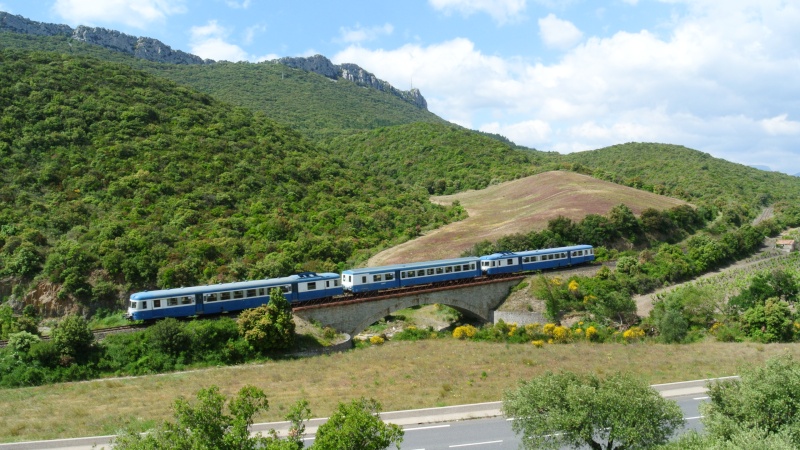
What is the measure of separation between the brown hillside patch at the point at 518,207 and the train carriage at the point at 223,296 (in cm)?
1718

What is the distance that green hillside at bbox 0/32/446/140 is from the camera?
116938mm

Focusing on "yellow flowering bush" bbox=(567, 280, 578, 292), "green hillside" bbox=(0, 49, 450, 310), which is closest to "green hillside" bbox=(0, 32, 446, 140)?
"green hillside" bbox=(0, 49, 450, 310)

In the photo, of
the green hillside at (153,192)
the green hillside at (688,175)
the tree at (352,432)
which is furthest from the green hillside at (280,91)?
the tree at (352,432)

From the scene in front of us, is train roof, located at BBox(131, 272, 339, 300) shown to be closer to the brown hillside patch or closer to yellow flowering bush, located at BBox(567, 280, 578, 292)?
the brown hillside patch

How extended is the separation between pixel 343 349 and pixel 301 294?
474 centimetres

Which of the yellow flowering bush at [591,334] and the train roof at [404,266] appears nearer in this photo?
the yellow flowering bush at [591,334]

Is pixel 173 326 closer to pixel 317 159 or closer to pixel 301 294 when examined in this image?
pixel 301 294

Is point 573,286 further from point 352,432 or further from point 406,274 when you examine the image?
point 352,432

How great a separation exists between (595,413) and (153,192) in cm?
4858

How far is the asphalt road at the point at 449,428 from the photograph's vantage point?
1788 centimetres

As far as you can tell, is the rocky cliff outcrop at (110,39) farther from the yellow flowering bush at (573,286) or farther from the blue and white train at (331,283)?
the yellow flowering bush at (573,286)

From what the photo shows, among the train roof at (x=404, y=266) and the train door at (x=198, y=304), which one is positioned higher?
the train roof at (x=404, y=266)

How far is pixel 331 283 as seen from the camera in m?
36.2

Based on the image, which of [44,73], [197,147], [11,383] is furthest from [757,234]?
[44,73]
